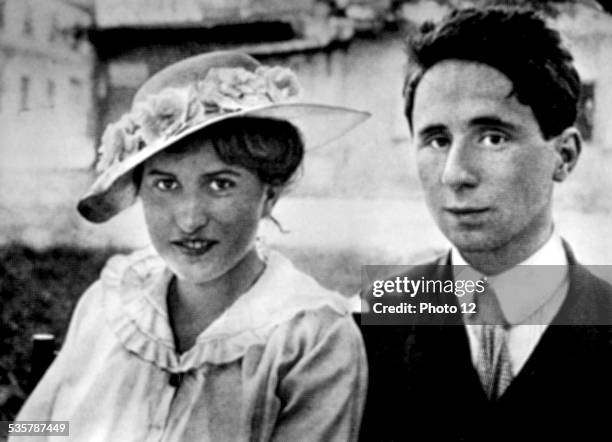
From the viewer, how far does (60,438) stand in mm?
2447

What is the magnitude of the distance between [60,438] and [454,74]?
162 cm

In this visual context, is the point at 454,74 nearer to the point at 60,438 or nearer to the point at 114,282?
the point at 114,282

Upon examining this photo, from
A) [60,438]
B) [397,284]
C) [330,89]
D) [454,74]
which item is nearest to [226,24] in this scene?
[330,89]

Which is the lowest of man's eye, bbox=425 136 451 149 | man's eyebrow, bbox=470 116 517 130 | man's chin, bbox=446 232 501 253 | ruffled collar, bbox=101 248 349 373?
ruffled collar, bbox=101 248 349 373

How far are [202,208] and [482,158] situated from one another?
2.69 ft

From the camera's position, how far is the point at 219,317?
94.2 inches

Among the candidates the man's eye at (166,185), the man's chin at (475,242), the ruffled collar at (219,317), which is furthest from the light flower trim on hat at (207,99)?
the man's chin at (475,242)

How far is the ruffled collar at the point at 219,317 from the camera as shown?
2338 millimetres

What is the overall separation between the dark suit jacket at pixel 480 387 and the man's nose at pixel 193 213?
57cm

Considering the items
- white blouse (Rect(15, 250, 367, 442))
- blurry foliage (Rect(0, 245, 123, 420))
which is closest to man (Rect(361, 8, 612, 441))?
white blouse (Rect(15, 250, 367, 442))

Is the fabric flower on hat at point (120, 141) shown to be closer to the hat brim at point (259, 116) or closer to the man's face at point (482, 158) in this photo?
the hat brim at point (259, 116)

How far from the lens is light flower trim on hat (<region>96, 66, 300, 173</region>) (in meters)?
2.33

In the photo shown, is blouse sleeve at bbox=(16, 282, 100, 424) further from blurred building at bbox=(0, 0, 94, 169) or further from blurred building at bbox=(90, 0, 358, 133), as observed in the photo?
blurred building at bbox=(90, 0, 358, 133)

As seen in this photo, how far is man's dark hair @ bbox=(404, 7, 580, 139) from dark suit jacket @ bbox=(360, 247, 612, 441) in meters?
0.44
